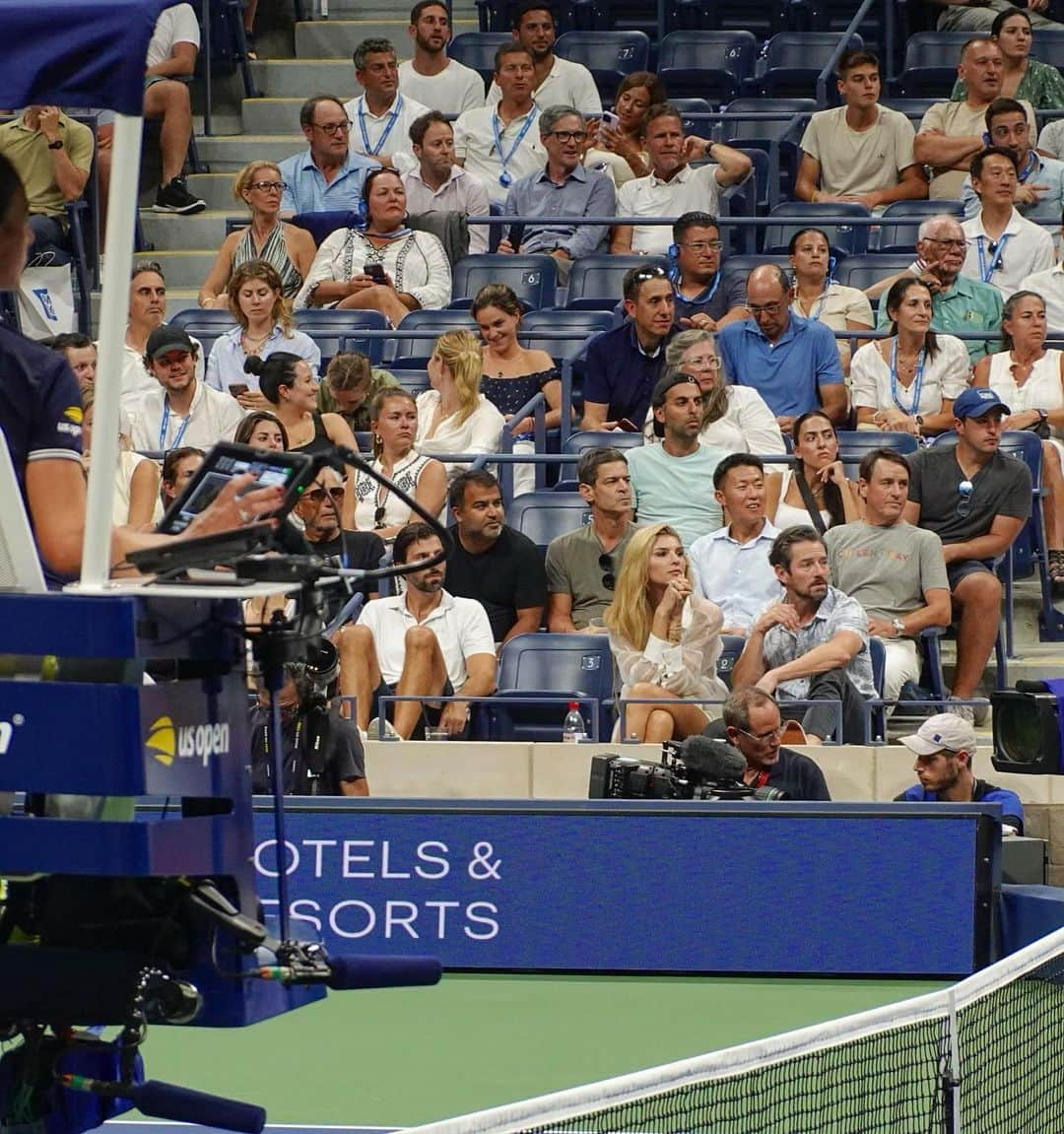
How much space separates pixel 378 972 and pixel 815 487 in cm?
753

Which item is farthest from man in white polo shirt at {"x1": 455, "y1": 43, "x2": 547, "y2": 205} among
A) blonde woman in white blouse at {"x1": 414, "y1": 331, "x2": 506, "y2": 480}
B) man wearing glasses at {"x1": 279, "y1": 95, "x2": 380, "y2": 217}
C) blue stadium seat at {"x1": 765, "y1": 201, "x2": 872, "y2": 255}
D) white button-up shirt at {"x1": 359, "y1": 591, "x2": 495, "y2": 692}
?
white button-up shirt at {"x1": 359, "y1": 591, "x2": 495, "y2": 692}

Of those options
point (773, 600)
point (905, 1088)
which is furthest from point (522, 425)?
point (905, 1088)

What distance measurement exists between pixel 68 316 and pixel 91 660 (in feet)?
33.1

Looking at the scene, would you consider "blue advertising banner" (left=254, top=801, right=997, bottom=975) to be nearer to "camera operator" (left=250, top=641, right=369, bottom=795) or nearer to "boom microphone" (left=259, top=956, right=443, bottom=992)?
"camera operator" (left=250, top=641, right=369, bottom=795)

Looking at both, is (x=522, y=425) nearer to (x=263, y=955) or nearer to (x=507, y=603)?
(x=507, y=603)

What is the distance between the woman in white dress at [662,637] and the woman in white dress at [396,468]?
4.11ft

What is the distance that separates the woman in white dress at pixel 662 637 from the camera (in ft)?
35.0

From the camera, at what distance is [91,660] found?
13.9ft

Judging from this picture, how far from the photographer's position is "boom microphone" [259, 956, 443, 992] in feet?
14.4

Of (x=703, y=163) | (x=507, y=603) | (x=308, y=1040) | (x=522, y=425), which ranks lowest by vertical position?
(x=308, y=1040)

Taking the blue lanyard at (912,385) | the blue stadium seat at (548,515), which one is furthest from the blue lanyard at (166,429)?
the blue lanyard at (912,385)

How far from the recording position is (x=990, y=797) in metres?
10.0

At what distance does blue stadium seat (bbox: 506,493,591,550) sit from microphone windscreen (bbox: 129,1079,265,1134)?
7.47 meters

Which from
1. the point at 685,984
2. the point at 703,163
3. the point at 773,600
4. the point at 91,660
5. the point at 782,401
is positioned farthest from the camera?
the point at 703,163
